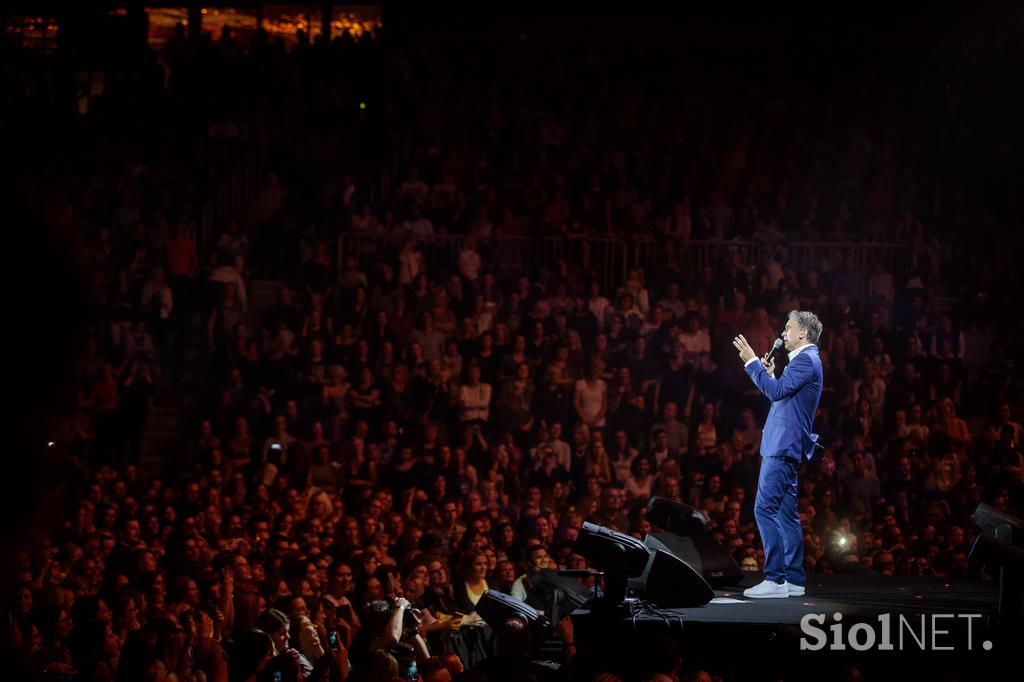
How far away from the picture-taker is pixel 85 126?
14852 mm

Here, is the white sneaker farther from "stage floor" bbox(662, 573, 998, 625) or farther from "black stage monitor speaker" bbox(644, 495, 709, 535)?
"black stage monitor speaker" bbox(644, 495, 709, 535)

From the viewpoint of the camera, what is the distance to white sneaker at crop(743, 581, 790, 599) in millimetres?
5938

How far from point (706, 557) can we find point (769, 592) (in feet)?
1.52

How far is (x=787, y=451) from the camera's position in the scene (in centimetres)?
586

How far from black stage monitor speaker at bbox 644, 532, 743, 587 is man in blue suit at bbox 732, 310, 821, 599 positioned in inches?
13.1

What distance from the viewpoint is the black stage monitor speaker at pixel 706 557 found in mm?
6215

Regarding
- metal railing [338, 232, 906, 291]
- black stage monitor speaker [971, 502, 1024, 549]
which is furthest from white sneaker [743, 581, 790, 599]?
metal railing [338, 232, 906, 291]

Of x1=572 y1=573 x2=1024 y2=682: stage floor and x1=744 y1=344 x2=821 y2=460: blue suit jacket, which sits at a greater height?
x1=744 y1=344 x2=821 y2=460: blue suit jacket

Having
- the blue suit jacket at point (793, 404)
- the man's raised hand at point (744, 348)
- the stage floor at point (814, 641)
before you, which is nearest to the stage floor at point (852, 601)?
the stage floor at point (814, 641)

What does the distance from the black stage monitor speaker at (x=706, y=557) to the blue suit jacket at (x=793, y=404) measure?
0.68 meters

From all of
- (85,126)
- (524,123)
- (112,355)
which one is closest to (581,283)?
(524,123)

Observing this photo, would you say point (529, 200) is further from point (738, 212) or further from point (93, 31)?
point (93, 31)

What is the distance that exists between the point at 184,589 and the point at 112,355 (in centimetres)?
537

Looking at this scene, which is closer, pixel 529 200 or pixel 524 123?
pixel 529 200
